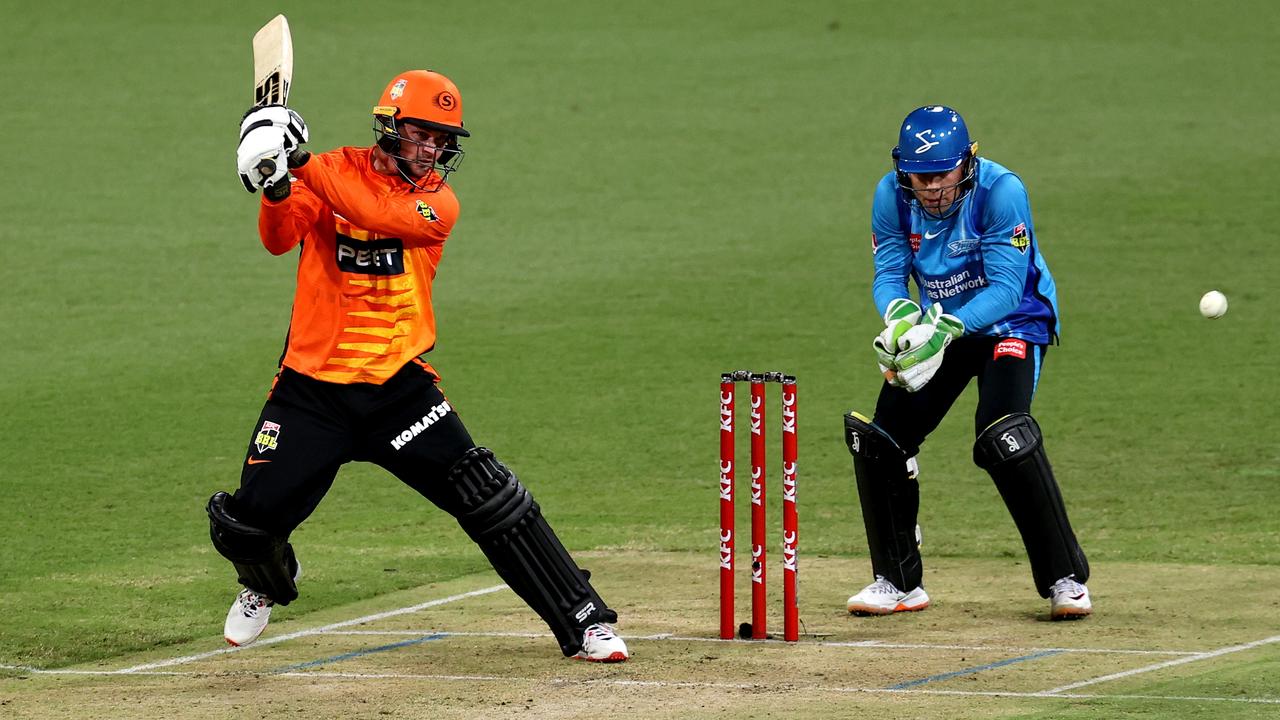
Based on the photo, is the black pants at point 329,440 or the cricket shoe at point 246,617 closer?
the black pants at point 329,440

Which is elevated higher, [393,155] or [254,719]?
[393,155]

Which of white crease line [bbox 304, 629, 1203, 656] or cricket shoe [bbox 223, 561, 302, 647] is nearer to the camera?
white crease line [bbox 304, 629, 1203, 656]

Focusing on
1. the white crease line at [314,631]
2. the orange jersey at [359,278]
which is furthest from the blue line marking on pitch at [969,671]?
the white crease line at [314,631]

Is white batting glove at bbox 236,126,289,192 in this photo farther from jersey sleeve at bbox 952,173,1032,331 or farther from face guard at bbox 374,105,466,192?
jersey sleeve at bbox 952,173,1032,331

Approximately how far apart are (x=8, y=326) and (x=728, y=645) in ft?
28.3

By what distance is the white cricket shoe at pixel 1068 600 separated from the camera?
7215mm

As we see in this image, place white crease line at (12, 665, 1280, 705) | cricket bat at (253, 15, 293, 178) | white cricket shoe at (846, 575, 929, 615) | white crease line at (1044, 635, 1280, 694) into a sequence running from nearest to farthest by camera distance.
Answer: white crease line at (12, 665, 1280, 705) → white crease line at (1044, 635, 1280, 694) → cricket bat at (253, 15, 293, 178) → white cricket shoe at (846, 575, 929, 615)

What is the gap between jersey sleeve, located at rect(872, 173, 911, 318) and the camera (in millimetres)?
7504

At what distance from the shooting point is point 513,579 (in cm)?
676

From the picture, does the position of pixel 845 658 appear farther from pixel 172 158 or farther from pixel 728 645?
pixel 172 158

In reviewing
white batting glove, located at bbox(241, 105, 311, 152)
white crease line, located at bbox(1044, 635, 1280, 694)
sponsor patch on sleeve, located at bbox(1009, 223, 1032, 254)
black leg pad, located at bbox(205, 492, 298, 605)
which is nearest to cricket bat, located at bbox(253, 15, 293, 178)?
white batting glove, located at bbox(241, 105, 311, 152)

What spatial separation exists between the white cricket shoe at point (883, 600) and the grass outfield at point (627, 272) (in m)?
0.45

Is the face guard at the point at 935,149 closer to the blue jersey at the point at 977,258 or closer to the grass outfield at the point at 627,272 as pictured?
the blue jersey at the point at 977,258

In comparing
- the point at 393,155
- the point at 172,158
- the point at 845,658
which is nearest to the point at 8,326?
the point at 172,158
